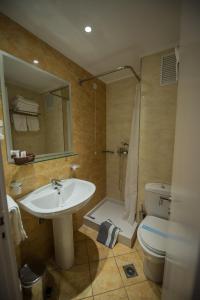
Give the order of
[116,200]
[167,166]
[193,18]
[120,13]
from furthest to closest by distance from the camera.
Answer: [116,200] → [167,166] → [120,13] → [193,18]

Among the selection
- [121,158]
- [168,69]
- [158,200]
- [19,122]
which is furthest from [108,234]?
[168,69]

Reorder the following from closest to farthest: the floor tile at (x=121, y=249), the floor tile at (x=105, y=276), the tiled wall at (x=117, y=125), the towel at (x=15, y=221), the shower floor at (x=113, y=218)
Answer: the towel at (x=15, y=221)
the floor tile at (x=105, y=276)
the floor tile at (x=121, y=249)
the shower floor at (x=113, y=218)
the tiled wall at (x=117, y=125)

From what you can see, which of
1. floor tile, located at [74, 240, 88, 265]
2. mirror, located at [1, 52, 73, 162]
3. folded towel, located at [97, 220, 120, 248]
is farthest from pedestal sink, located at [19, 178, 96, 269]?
folded towel, located at [97, 220, 120, 248]

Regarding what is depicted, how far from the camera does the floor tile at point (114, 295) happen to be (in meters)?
1.11

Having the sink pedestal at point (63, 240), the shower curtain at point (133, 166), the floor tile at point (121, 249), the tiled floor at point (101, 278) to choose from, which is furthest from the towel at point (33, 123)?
the floor tile at point (121, 249)

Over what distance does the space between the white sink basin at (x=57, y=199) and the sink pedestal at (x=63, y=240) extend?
0.49ft

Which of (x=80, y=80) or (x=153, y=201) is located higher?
(x=80, y=80)

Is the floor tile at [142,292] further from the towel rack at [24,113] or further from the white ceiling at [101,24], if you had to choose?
the white ceiling at [101,24]

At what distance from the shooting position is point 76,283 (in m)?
1.22

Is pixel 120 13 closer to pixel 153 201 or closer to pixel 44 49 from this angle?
pixel 44 49

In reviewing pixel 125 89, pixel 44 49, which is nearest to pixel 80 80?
pixel 44 49

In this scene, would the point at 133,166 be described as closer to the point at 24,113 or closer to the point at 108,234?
the point at 108,234

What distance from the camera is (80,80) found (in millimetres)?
1730

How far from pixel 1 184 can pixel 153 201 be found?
1.49 meters
